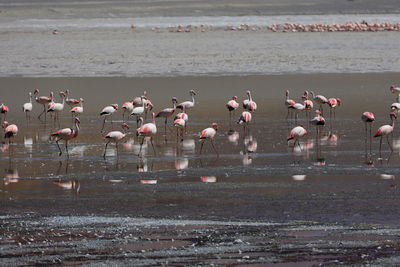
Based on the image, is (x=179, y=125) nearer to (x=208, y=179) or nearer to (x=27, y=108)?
(x=208, y=179)

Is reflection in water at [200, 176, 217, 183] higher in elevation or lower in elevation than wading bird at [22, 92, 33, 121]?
lower

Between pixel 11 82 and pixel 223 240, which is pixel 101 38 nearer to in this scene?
pixel 11 82

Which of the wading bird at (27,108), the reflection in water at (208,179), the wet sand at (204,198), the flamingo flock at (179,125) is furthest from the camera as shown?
the wading bird at (27,108)

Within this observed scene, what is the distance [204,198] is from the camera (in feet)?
33.7

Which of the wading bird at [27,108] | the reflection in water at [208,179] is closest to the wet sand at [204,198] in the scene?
the reflection in water at [208,179]

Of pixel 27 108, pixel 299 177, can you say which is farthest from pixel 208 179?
pixel 27 108

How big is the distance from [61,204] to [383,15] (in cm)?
6389

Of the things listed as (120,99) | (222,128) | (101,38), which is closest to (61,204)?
(222,128)

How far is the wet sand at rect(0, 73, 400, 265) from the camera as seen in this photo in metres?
7.77

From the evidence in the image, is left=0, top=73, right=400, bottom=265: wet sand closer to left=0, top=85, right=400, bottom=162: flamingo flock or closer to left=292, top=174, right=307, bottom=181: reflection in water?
left=292, top=174, right=307, bottom=181: reflection in water

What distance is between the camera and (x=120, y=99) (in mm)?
22391

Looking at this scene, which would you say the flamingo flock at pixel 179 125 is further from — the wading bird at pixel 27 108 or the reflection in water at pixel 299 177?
the reflection in water at pixel 299 177

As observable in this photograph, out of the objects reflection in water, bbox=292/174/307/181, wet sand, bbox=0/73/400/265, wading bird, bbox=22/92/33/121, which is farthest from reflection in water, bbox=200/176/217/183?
wading bird, bbox=22/92/33/121

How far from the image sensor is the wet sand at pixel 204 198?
777 centimetres
